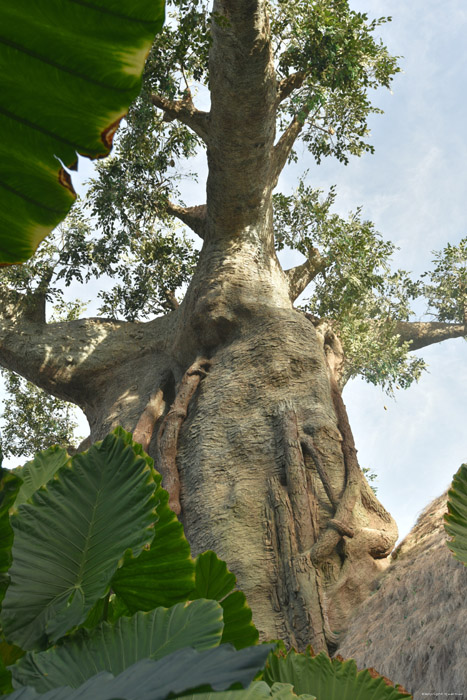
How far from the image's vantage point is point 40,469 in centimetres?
197

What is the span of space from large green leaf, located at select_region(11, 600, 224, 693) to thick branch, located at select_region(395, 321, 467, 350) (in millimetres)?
12456

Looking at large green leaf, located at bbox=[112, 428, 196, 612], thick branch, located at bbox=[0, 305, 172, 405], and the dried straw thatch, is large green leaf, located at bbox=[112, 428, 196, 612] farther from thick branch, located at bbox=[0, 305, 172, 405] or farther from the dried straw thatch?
thick branch, located at bbox=[0, 305, 172, 405]

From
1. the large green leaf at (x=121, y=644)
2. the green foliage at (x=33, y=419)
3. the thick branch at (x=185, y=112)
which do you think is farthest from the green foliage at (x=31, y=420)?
the large green leaf at (x=121, y=644)

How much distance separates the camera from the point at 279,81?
326 inches

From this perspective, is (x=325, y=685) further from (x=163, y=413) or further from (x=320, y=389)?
(x=163, y=413)

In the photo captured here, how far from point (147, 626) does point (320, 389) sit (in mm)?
5149

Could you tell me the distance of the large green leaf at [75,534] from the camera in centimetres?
126

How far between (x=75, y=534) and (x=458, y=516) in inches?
46.8

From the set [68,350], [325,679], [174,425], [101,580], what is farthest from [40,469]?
[68,350]

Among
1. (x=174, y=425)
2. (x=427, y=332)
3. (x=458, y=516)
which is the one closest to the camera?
(x=458, y=516)

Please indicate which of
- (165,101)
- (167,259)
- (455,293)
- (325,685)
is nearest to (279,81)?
(165,101)

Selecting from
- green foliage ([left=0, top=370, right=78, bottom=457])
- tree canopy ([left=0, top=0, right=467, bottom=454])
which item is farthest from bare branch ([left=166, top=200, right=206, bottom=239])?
green foliage ([left=0, top=370, right=78, bottom=457])

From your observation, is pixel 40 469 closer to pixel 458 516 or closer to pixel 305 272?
pixel 458 516

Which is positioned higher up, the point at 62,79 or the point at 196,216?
the point at 196,216
